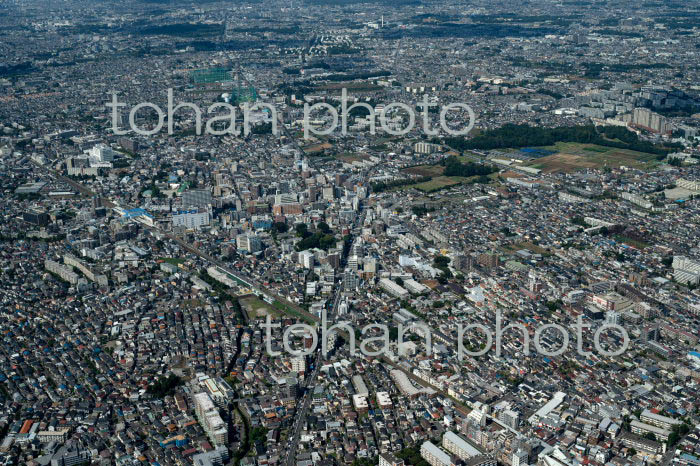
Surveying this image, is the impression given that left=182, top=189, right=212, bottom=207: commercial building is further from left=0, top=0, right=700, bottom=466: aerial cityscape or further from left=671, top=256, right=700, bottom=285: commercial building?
left=671, top=256, right=700, bottom=285: commercial building

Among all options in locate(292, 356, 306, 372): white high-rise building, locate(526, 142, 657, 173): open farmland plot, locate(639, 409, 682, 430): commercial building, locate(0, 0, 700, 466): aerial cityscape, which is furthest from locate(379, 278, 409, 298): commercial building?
locate(526, 142, 657, 173): open farmland plot

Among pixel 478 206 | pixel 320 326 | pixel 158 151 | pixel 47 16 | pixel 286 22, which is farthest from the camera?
pixel 47 16

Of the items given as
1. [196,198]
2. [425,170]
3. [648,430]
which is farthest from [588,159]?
[648,430]

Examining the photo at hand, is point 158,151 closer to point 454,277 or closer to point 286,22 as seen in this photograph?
point 454,277

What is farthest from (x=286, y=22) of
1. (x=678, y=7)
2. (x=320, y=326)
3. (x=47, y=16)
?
(x=320, y=326)

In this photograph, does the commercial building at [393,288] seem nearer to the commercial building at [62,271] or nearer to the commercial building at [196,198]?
the commercial building at [62,271]

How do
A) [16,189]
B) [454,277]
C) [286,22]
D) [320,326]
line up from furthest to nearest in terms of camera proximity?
[286,22] → [16,189] → [454,277] → [320,326]

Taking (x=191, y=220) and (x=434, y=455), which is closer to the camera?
(x=434, y=455)

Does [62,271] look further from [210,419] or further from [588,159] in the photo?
[588,159]
